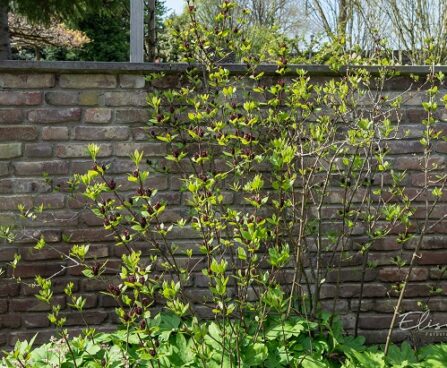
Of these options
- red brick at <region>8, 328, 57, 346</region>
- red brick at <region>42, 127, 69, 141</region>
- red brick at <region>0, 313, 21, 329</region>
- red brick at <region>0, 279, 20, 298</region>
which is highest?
red brick at <region>42, 127, 69, 141</region>

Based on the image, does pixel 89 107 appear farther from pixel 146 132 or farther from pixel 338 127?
pixel 338 127

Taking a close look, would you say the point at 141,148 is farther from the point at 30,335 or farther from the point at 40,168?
the point at 30,335

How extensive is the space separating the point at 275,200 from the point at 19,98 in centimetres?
130

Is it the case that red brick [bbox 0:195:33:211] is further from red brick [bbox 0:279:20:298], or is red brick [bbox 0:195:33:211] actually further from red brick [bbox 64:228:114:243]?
red brick [bbox 0:279:20:298]

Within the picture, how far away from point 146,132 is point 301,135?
742mm

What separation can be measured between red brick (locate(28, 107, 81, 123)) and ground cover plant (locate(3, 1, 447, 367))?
0.89 feet

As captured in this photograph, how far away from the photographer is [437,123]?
3348mm


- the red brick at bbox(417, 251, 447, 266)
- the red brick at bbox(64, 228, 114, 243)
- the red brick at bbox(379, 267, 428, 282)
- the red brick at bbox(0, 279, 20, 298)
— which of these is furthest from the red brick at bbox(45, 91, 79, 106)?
the red brick at bbox(417, 251, 447, 266)

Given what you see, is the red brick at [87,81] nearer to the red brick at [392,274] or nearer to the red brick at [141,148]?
the red brick at [141,148]

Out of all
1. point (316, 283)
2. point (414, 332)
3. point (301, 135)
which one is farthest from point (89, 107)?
point (414, 332)

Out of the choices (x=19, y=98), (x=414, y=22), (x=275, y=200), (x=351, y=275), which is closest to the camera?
(x=19, y=98)

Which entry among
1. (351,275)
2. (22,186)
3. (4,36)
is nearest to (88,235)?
(22,186)

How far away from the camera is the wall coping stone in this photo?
10.2 ft

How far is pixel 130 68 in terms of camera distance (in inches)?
124
